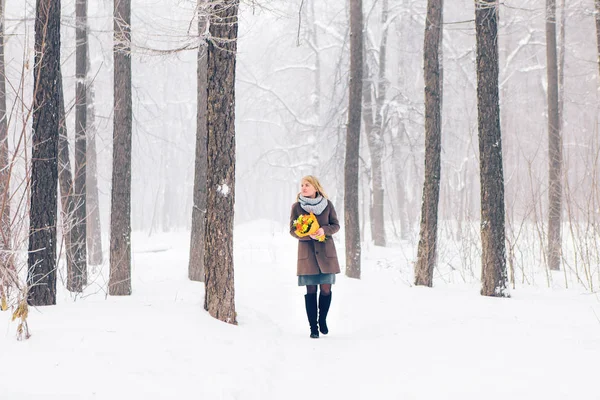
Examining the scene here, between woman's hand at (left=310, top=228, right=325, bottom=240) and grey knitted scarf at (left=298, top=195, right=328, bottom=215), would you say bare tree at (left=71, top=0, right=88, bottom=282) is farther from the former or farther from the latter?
woman's hand at (left=310, top=228, right=325, bottom=240)

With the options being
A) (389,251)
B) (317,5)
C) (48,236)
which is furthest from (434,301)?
(317,5)

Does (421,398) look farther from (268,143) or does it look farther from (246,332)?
(268,143)

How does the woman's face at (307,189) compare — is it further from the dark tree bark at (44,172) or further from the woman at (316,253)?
the dark tree bark at (44,172)

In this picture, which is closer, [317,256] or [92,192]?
[317,256]

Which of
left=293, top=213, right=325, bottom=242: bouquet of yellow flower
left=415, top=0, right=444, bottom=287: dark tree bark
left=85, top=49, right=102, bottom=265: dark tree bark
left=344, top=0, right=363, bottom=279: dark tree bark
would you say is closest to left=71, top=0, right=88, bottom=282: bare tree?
left=85, top=49, right=102, bottom=265: dark tree bark

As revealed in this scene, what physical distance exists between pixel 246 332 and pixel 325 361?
99 centimetres

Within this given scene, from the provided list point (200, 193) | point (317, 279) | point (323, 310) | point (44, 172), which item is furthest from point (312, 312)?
point (200, 193)

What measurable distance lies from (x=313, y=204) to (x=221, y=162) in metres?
1.23

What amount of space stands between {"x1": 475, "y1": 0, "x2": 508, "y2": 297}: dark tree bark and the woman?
113 inches

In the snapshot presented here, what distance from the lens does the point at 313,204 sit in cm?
623

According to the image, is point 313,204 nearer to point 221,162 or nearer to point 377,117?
point 221,162

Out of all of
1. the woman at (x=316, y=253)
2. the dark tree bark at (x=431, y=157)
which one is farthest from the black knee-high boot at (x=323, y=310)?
the dark tree bark at (x=431, y=157)

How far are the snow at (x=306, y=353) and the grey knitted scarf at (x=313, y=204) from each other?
1528mm

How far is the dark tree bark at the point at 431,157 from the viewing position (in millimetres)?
9234
